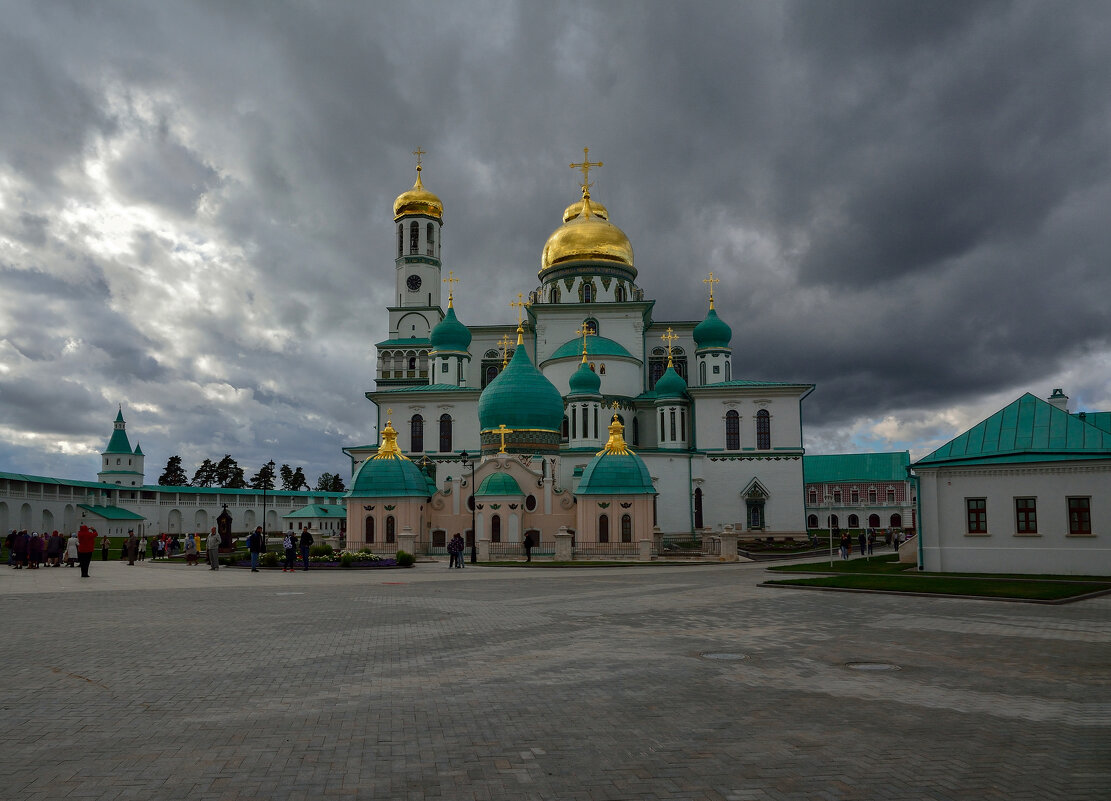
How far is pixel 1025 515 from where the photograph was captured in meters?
24.1

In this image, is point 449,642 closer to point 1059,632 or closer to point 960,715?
point 960,715

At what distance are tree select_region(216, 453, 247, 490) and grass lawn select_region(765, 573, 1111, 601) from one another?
332 ft

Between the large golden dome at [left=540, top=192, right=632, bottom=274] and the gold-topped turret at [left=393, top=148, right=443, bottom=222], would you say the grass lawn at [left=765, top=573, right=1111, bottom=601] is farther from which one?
the gold-topped turret at [left=393, top=148, right=443, bottom=222]

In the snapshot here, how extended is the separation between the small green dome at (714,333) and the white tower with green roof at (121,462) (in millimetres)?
69077

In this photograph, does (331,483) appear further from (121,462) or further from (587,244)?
(587,244)

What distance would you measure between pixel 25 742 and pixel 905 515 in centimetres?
8508

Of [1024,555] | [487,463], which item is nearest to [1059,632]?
[1024,555]

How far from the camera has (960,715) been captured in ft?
27.1

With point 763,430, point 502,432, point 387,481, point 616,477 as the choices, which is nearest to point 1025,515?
point 616,477

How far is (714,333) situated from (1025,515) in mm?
33452

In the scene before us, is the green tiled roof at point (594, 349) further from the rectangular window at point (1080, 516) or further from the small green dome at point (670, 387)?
the rectangular window at point (1080, 516)

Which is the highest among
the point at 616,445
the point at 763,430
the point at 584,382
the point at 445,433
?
the point at 584,382

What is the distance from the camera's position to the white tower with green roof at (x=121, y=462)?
92812 mm

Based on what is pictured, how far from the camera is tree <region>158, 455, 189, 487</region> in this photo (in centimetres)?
11031
